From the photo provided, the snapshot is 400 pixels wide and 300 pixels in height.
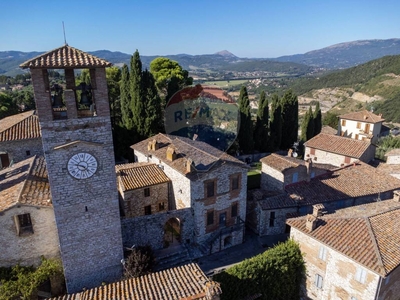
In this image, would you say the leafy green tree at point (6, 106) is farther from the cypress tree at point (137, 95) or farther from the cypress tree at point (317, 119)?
the cypress tree at point (317, 119)

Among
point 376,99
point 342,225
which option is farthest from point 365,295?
point 376,99

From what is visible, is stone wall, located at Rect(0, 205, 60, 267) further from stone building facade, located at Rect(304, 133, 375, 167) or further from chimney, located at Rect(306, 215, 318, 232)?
stone building facade, located at Rect(304, 133, 375, 167)

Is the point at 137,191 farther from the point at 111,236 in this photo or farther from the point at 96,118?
the point at 96,118

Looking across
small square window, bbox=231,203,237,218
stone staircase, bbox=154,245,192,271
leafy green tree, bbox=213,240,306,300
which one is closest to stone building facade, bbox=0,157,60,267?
stone staircase, bbox=154,245,192,271

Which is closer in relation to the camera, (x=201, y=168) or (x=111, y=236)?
(x=111, y=236)

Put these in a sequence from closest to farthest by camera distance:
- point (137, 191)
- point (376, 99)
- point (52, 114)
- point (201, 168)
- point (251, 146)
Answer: point (52, 114) < point (201, 168) < point (137, 191) < point (251, 146) < point (376, 99)

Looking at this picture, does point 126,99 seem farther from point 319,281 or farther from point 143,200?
point 319,281

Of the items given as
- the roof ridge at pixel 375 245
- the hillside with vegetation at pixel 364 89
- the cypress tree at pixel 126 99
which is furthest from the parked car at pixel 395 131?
the cypress tree at pixel 126 99
